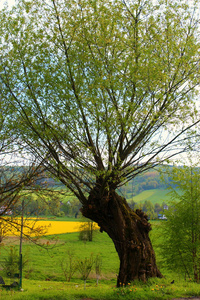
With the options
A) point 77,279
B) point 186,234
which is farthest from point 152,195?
Result: point 186,234

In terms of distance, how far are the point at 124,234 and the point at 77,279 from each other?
19.7 meters

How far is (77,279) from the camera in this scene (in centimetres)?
2562

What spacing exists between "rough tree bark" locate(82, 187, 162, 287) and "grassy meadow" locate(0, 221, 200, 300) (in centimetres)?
40

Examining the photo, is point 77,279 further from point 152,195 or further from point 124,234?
point 152,195

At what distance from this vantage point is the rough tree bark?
329 inches


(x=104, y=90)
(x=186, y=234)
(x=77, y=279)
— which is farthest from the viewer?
(x=77, y=279)

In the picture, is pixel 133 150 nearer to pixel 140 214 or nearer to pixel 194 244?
pixel 140 214

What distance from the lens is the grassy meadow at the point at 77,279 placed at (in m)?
7.36

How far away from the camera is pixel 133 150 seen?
879 centimetres

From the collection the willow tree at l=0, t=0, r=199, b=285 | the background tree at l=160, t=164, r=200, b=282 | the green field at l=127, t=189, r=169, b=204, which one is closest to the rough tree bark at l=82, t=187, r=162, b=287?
the willow tree at l=0, t=0, r=199, b=285

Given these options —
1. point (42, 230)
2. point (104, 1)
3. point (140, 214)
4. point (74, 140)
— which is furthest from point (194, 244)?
point (104, 1)

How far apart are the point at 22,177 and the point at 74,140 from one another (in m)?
2.71

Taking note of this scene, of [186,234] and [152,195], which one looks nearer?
[186,234]

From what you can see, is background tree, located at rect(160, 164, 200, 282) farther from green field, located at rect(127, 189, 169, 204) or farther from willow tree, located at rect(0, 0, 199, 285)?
green field, located at rect(127, 189, 169, 204)
